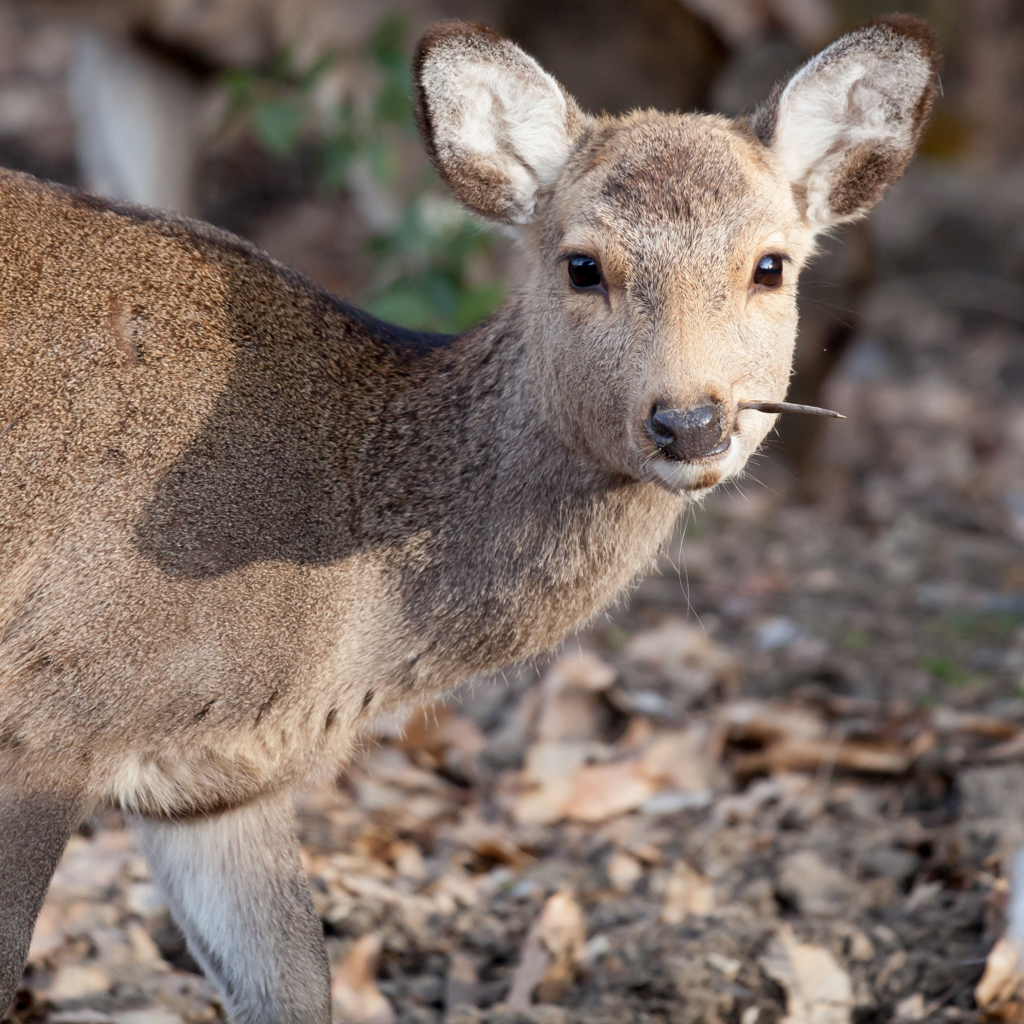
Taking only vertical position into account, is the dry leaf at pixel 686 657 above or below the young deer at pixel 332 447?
below

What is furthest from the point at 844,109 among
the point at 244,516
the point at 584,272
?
the point at 244,516

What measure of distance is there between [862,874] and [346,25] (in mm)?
6082

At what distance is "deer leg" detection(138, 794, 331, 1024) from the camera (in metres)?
4.17

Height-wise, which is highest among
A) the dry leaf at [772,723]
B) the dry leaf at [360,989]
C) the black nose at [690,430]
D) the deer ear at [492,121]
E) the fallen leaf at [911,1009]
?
the deer ear at [492,121]

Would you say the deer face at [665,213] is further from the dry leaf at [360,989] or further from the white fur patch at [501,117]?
the dry leaf at [360,989]

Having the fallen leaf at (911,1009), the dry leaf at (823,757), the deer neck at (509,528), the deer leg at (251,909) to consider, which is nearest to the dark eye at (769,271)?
the deer neck at (509,528)

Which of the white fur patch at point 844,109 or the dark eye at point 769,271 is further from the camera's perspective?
the white fur patch at point 844,109

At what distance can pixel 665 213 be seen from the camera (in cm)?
377

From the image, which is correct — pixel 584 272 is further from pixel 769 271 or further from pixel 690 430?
pixel 690 430

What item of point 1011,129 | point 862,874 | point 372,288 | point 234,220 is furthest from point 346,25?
point 1011,129

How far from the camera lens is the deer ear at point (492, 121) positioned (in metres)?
4.04

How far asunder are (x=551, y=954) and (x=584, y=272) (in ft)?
7.67

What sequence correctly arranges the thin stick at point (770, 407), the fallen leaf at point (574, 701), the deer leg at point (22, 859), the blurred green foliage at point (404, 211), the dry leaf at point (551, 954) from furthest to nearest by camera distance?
the blurred green foliage at point (404, 211) → the fallen leaf at point (574, 701) → the dry leaf at point (551, 954) → the thin stick at point (770, 407) → the deer leg at point (22, 859)

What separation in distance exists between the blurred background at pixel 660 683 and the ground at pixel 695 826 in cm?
2
